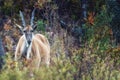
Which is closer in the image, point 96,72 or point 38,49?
point 96,72

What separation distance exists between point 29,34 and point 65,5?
691 centimetres

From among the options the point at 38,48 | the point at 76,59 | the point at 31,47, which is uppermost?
the point at 76,59

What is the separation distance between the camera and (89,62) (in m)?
9.82

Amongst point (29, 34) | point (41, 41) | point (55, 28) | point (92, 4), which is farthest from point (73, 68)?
point (92, 4)

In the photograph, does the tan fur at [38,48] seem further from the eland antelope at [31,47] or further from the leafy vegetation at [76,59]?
the leafy vegetation at [76,59]

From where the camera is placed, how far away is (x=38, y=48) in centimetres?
1280

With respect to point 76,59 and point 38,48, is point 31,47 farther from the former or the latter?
point 76,59

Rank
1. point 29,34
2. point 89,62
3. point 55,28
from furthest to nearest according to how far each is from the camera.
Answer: point 55,28
point 29,34
point 89,62

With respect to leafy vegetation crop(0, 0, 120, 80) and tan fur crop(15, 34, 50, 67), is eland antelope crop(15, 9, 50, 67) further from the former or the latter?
leafy vegetation crop(0, 0, 120, 80)

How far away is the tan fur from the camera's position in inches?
480

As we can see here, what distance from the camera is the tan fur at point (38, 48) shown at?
1220cm

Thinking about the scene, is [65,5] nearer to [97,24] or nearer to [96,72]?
[97,24]

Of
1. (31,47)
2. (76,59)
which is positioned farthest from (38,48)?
(76,59)

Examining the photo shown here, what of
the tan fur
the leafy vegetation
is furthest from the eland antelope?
the leafy vegetation
